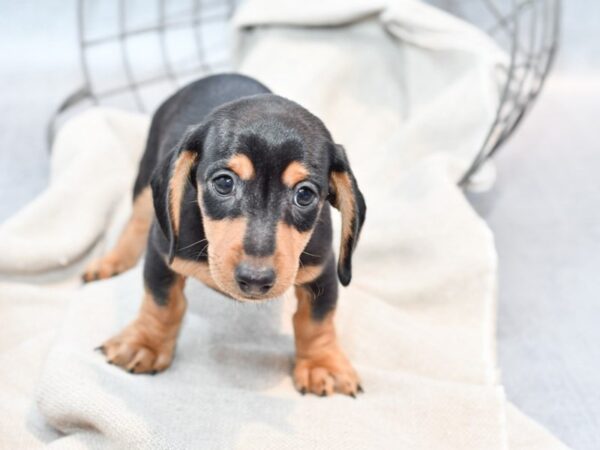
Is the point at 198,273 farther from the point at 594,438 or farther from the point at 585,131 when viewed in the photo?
the point at 585,131

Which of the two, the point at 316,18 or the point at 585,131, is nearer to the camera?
the point at 316,18

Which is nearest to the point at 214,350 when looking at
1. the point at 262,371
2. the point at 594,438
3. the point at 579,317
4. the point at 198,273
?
the point at 262,371

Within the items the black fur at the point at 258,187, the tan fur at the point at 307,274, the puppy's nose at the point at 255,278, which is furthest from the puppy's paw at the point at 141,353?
the puppy's nose at the point at 255,278

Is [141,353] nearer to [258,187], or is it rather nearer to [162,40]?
[258,187]

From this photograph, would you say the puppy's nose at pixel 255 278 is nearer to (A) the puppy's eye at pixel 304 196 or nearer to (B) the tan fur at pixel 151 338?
(A) the puppy's eye at pixel 304 196

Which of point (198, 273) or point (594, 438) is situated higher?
point (198, 273)

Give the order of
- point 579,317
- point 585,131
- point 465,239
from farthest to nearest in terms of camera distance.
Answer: point 585,131 < point 579,317 < point 465,239
